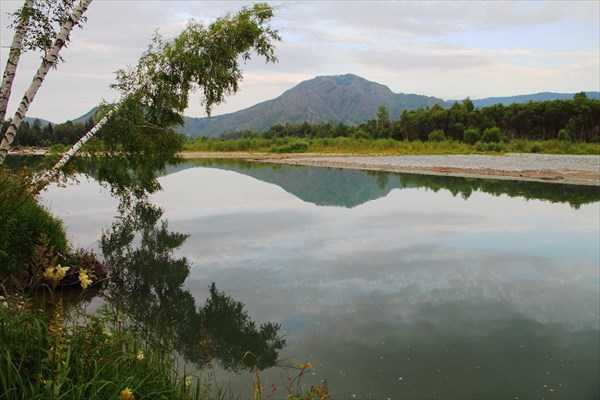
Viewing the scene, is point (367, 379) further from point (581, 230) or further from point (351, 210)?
point (351, 210)

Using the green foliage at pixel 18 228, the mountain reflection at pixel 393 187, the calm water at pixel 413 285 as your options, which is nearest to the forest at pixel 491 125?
the mountain reflection at pixel 393 187

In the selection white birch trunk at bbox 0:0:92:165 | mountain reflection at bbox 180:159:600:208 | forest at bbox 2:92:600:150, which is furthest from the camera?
forest at bbox 2:92:600:150

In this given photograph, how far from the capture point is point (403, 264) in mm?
12602

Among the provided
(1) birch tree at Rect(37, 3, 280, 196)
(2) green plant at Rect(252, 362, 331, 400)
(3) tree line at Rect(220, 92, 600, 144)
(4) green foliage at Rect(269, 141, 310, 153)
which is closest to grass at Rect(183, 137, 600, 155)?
(4) green foliage at Rect(269, 141, 310, 153)

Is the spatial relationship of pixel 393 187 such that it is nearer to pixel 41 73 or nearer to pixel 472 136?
pixel 41 73

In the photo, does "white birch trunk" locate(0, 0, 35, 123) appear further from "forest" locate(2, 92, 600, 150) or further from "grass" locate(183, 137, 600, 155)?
"forest" locate(2, 92, 600, 150)

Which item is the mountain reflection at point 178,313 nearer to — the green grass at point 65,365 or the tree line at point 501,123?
the green grass at point 65,365

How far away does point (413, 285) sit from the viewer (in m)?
10.9

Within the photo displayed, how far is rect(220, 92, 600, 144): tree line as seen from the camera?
258 ft

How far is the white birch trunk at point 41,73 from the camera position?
6789 mm

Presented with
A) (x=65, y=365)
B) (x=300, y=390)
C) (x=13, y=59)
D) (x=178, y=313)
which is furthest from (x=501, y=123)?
(x=65, y=365)

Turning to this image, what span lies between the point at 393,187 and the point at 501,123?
67.2m

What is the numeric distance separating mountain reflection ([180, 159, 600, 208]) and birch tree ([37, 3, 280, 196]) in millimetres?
9571

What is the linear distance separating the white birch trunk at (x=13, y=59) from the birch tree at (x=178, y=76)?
8959 millimetres
